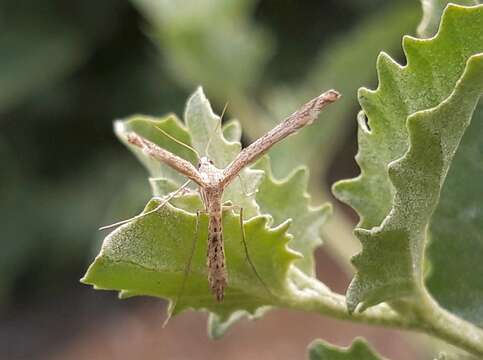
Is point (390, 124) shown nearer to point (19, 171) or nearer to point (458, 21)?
point (458, 21)

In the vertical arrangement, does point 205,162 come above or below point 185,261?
above

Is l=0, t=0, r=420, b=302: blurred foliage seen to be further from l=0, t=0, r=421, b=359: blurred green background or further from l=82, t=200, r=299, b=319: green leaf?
l=82, t=200, r=299, b=319: green leaf

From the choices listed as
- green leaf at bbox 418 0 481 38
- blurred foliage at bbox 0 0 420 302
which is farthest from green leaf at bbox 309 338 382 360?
blurred foliage at bbox 0 0 420 302

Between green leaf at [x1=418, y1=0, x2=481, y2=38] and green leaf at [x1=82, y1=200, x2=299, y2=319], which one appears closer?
green leaf at [x1=82, y1=200, x2=299, y2=319]

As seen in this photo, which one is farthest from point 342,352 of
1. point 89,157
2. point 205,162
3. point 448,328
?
point 89,157

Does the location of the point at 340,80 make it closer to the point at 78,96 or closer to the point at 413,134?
the point at 413,134

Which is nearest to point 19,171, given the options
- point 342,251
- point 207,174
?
point 342,251
